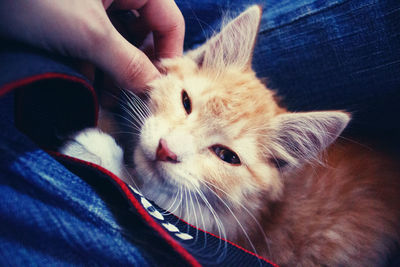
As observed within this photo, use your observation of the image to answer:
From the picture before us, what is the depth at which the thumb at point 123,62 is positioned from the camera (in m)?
0.66

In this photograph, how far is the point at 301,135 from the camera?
33.5 inches

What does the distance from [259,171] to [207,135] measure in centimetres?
20

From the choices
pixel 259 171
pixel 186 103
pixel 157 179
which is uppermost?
pixel 186 103

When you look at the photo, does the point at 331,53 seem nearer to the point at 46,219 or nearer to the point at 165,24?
the point at 165,24

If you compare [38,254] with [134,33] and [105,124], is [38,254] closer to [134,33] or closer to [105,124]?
[105,124]

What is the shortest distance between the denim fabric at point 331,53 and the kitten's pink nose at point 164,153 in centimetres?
66

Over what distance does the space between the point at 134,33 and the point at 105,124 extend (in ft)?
1.15

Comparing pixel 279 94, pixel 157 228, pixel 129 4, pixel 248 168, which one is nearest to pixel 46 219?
pixel 157 228

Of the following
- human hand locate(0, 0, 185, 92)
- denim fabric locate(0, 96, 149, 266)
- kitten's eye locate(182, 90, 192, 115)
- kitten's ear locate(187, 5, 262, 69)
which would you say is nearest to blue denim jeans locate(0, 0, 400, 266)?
denim fabric locate(0, 96, 149, 266)

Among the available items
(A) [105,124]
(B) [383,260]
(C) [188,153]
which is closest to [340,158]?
(B) [383,260]

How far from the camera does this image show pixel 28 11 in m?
0.54

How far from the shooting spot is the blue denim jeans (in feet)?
1.58

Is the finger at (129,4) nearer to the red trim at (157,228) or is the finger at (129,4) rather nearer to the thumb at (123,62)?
the thumb at (123,62)

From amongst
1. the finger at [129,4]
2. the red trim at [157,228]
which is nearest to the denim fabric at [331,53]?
the finger at [129,4]
